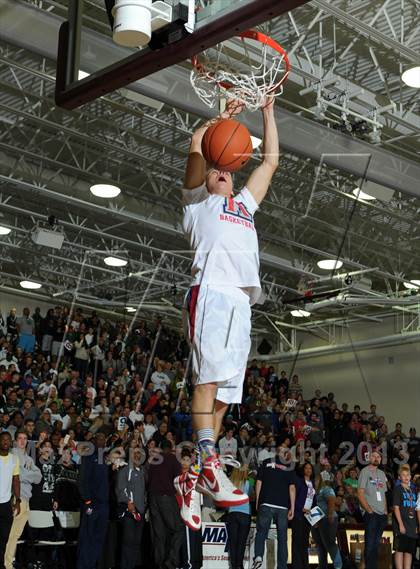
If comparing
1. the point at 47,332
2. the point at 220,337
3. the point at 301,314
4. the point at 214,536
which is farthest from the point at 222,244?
the point at 47,332

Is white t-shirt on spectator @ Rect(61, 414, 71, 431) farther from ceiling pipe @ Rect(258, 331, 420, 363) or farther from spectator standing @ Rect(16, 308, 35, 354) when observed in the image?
ceiling pipe @ Rect(258, 331, 420, 363)

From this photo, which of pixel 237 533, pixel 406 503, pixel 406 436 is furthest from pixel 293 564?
pixel 406 436

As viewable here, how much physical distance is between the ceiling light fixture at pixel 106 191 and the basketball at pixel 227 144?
46.3 feet

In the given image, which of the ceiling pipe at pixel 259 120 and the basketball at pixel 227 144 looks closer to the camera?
the basketball at pixel 227 144

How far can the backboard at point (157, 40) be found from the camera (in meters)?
4.16

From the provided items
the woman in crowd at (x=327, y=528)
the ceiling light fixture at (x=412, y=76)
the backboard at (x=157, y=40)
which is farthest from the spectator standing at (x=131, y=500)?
the backboard at (x=157, y=40)

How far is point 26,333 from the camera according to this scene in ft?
63.9

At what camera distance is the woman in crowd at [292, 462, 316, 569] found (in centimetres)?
1201

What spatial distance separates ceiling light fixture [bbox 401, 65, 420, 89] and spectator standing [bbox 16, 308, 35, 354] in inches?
401

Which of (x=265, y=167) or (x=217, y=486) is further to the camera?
(x=265, y=167)

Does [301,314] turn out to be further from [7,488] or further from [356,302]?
[7,488]

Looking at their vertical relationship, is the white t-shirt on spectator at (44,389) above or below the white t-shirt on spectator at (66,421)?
above

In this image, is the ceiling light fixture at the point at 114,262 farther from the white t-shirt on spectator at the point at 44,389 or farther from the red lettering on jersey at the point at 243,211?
the red lettering on jersey at the point at 243,211

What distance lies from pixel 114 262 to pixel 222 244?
18237 mm
